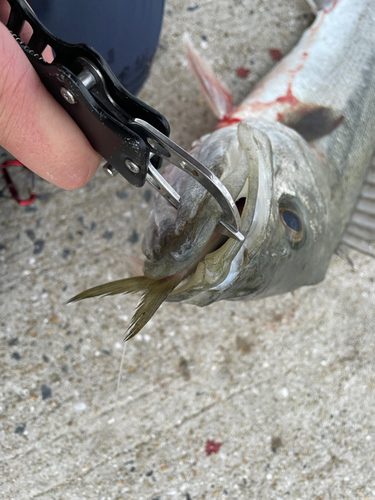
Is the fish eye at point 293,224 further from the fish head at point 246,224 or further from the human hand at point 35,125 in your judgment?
the human hand at point 35,125

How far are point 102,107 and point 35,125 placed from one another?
0.20m

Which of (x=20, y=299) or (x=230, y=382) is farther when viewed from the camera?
(x=230, y=382)

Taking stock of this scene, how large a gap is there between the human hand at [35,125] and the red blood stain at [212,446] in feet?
5.45

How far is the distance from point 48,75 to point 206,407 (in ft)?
6.17

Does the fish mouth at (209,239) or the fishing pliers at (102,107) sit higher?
the fishing pliers at (102,107)

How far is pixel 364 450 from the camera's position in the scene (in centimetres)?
246

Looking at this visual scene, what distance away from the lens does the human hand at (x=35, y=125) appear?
108cm

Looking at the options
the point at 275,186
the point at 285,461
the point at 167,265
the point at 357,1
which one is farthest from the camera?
the point at 357,1

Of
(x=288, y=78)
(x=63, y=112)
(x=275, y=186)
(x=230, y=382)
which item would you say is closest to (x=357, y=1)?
(x=288, y=78)

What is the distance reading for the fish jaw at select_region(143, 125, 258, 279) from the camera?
1.33 metres

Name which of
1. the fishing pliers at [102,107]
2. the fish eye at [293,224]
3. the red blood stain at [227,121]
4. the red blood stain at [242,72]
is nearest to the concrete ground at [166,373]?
the red blood stain at [242,72]

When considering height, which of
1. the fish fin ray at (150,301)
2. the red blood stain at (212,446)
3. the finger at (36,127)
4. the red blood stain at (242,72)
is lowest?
the red blood stain at (212,446)

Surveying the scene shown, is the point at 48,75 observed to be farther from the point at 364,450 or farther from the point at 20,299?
the point at 364,450

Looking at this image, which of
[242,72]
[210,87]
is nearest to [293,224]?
[210,87]
